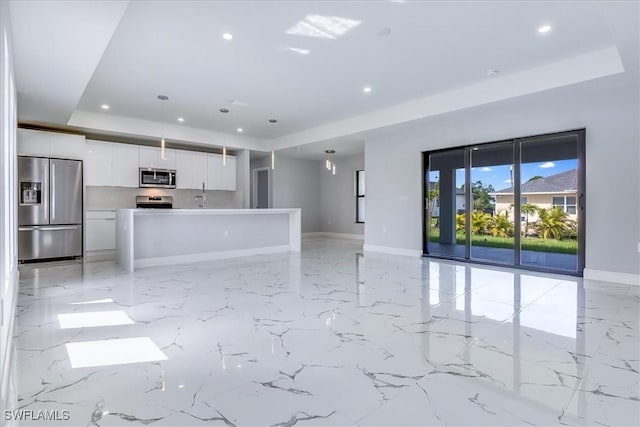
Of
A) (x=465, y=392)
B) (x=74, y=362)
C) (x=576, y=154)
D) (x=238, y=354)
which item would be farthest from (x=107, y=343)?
(x=576, y=154)

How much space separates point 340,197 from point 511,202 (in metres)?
5.55

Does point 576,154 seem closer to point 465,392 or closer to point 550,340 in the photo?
point 550,340

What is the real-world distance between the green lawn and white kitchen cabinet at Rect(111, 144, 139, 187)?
261 inches

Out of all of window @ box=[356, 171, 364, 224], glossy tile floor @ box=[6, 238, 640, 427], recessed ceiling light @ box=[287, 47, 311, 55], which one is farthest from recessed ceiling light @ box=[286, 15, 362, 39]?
window @ box=[356, 171, 364, 224]

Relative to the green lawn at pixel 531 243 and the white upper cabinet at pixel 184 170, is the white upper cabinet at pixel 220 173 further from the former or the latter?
the green lawn at pixel 531 243

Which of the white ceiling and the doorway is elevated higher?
the white ceiling

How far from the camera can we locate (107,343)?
2.49m

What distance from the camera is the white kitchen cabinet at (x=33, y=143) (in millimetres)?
5922

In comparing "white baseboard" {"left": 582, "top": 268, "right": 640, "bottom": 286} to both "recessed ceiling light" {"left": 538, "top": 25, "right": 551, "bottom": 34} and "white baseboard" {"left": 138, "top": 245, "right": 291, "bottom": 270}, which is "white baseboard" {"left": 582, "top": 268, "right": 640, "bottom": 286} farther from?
"white baseboard" {"left": 138, "top": 245, "right": 291, "bottom": 270}

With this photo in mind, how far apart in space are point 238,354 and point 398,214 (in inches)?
212

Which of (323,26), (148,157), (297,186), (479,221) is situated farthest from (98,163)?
(479,221)

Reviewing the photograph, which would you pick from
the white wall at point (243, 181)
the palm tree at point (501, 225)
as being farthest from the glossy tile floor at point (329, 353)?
the white wall at point (243, 181)

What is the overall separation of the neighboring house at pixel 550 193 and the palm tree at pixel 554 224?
6 centimetres

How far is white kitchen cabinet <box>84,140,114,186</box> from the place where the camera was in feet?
22.2
